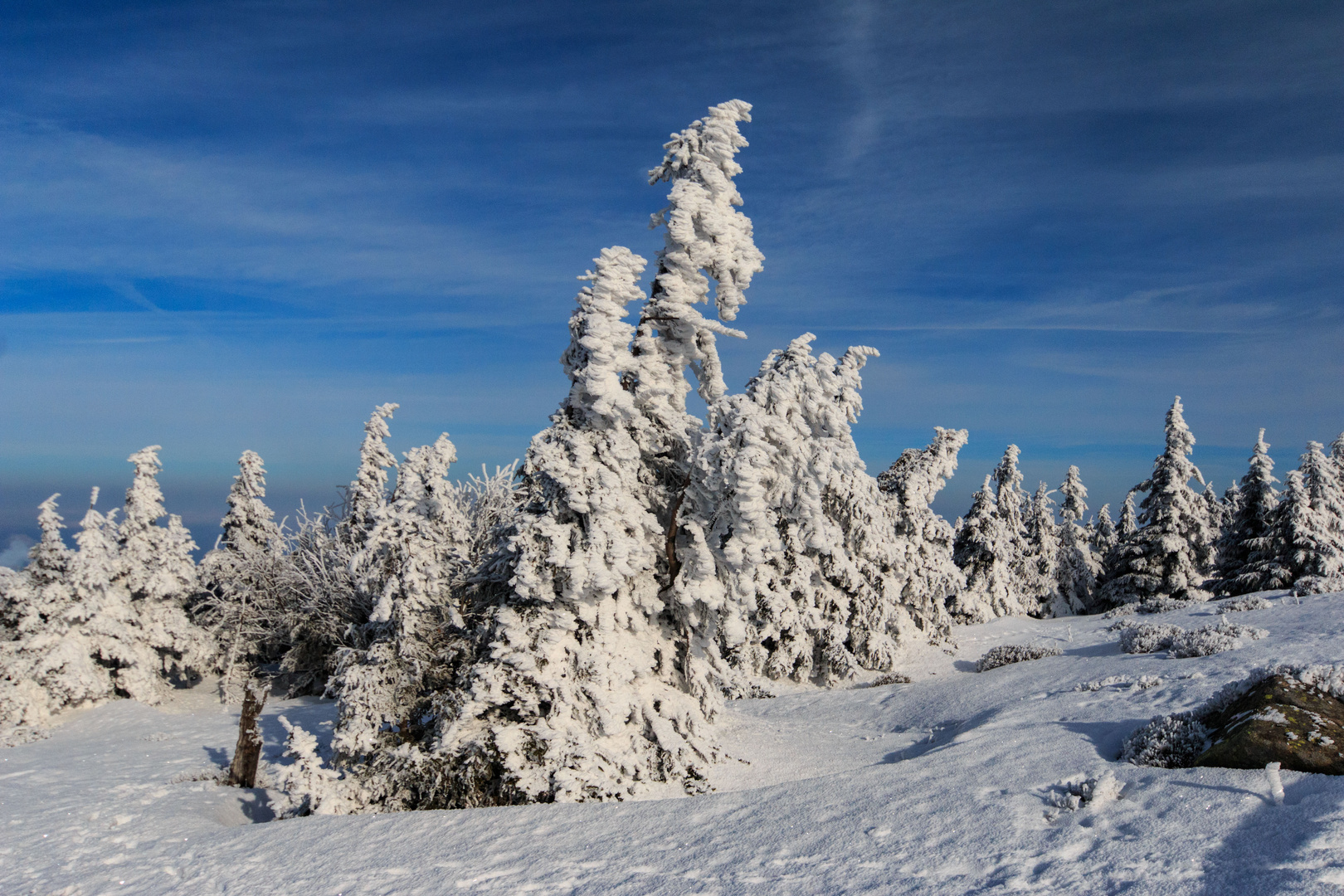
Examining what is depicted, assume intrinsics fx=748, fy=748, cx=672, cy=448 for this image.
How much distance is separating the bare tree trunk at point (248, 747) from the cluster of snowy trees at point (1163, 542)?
2543cm

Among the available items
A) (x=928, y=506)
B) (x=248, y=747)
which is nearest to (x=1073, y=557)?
(x=928, y=506)

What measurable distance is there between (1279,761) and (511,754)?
823 centimetres

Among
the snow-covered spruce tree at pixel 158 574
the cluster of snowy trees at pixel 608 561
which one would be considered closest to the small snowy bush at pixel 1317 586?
the cluster of snowy trees at pixel 608 561

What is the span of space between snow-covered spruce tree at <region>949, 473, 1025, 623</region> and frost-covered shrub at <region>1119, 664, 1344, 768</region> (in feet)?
82.9

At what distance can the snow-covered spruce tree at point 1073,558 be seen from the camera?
40344 millimetres

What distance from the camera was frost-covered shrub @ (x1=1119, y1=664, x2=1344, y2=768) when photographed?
23.6ft

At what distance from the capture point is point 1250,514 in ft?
99.3

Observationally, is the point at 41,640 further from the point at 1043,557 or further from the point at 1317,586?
the point at 1043,557

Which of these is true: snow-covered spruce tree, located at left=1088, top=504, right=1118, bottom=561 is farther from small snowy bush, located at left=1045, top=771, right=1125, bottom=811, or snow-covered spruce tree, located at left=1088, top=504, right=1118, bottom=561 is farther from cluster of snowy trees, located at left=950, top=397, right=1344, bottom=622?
small snowy bush, located at left=1045, top=771, right=1125, bottom=811

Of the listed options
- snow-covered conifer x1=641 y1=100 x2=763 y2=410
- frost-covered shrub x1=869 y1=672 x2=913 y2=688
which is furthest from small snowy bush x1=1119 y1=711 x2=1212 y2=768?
frost-covered shrub x1=869 y1=672 x2=913 y2=688

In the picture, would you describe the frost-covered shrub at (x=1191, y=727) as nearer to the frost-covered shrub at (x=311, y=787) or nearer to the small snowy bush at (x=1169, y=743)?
the small snowy bush at (x=1169, y=743)

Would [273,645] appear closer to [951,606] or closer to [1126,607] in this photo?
[951,606]

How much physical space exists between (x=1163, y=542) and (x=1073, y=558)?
293 inches

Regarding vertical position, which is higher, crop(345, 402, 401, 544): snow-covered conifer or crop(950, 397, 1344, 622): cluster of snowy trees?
crop(345, 402, 401, 544): snow-covered conifer
